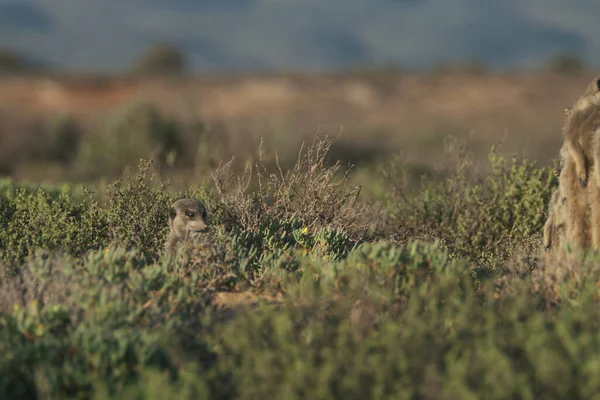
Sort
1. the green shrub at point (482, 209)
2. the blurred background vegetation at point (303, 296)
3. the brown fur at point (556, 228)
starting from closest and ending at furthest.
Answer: the blurred background vegetation at point (303, 296) → the brown fur at point (556, 228) → the green shrub at point (482, 209)

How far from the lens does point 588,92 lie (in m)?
6.53

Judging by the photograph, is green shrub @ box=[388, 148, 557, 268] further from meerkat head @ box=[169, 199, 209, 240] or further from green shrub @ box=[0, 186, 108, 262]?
green shrub @ box=[0, 186, 108, 262]

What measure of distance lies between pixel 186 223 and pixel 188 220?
3 cm

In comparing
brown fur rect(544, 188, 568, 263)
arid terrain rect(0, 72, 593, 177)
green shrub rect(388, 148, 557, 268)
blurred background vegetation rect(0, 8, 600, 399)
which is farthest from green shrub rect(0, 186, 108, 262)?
arid terrain rect(0, 72, 593, 177)

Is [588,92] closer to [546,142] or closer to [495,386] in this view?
[495,386]

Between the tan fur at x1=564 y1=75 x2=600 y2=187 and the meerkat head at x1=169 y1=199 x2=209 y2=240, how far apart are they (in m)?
3.17

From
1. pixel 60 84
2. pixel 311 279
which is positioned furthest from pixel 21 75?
pixel 311 279

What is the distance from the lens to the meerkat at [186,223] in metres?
7.04

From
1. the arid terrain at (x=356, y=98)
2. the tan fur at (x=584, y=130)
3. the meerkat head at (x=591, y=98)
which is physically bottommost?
the tan fur at (x=584, y=130)

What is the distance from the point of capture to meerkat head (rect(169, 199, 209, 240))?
7.04 meters

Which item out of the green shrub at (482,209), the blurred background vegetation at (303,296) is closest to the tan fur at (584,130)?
the blurred background vegetation at (303,296)

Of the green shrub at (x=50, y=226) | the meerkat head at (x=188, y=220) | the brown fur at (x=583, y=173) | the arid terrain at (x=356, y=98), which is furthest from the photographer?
the arid terrain at (x=356, y=98)

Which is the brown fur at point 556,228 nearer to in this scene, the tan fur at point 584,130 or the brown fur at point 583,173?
the brown fur at point 583,173

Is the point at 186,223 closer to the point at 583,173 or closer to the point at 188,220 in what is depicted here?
the point at 188,220
